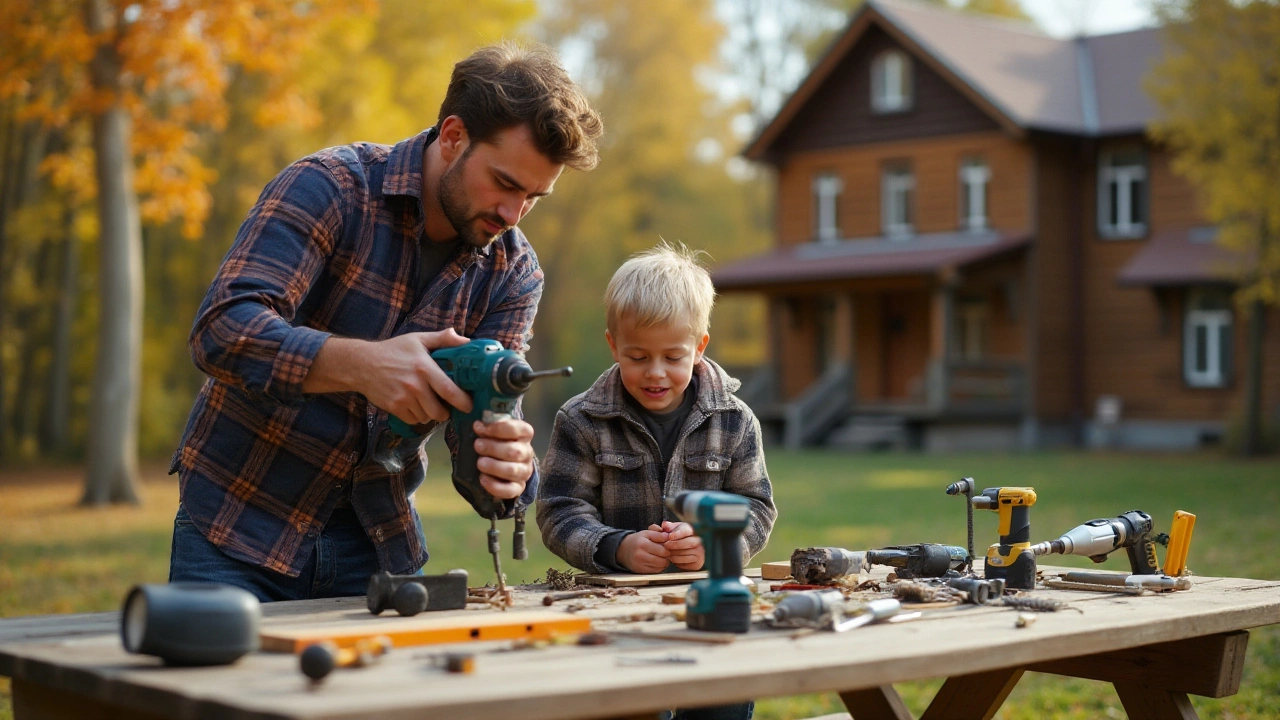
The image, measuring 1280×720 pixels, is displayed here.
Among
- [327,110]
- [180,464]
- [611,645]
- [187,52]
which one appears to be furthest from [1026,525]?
[327,110]

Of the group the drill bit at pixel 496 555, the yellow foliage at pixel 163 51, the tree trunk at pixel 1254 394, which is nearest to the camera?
the drill bit at pixel 496 555

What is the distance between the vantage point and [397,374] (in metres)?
2.97

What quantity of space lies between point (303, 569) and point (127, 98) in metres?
13.3

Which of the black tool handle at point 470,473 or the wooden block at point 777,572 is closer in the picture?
the black tool handle at point 470,473

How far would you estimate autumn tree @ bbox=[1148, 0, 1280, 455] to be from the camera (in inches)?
832

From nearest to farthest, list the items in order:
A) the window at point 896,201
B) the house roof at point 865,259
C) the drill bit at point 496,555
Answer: the drill bit at point 496,555
the house roof at point 865,259
the window at point 896,201

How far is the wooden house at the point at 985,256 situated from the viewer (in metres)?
26.3

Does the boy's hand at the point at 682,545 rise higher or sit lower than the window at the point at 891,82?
lower

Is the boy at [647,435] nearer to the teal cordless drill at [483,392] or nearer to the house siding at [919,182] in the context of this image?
the teal cordless drill at [483,392]

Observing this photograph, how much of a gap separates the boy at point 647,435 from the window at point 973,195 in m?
24.6

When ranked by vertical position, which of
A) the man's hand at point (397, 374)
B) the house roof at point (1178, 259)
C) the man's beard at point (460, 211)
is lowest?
the man's hand at point (397, 374)

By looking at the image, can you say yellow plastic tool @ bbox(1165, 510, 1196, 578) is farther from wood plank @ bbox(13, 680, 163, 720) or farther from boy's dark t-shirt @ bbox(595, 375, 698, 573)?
wood plank @ bbox(13, 680, 163, 720)

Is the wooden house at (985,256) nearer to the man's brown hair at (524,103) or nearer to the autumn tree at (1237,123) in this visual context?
Answer: the autumn tree at (1237,123)

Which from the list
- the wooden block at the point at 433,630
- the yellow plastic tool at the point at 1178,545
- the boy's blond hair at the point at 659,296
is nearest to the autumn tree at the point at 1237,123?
the yellow plastic tool at the point at 1178,545
